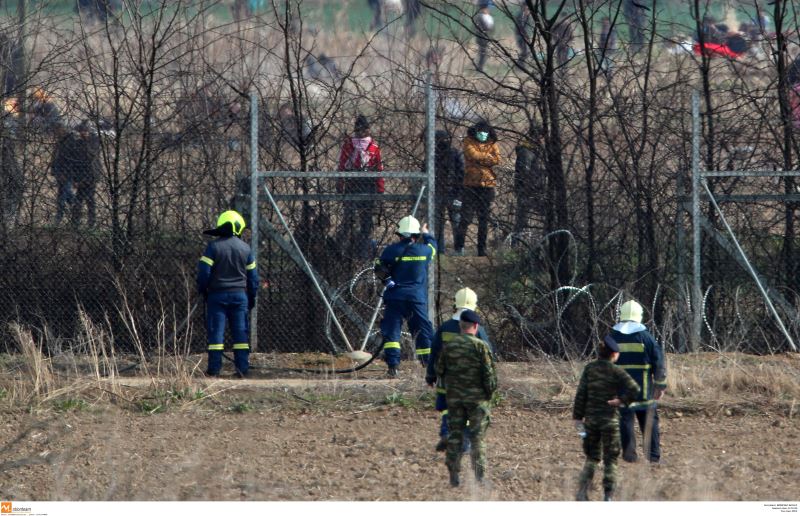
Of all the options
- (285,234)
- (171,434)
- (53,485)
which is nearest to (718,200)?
(285,234)

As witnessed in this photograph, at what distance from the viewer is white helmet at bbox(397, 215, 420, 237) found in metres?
11.2

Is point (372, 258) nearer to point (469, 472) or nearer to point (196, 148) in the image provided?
point (196, 148)

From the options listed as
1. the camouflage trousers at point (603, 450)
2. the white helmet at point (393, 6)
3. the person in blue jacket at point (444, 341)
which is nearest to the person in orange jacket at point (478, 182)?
the person in blue jacket at point (444, 341)

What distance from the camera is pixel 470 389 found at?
802 centimetres

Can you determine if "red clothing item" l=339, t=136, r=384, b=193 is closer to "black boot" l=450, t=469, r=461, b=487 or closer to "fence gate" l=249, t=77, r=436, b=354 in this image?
"fence gate" l=249, t=77, r=436, b=354

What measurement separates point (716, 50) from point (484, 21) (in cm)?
275

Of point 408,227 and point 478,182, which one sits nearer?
point 408,227

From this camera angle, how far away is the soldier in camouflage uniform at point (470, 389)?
796cm

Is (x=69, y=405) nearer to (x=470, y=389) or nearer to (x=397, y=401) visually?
(x=397, y=401)

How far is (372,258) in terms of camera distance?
40.6 ft

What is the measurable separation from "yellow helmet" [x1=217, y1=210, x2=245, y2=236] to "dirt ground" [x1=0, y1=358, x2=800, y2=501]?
1.45 meters

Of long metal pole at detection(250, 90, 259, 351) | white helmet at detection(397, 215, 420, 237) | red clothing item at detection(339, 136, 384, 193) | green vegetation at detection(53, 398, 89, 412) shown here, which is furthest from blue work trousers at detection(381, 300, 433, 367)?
green vegetation at detection(53, 398, 89, 412)

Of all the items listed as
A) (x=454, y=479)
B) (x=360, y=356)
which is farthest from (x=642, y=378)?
(x=360, y=356)

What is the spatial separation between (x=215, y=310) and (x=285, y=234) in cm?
129
